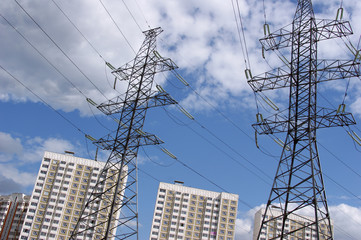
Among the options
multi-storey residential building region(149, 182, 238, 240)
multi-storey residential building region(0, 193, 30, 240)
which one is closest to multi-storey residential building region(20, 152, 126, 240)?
multi-storey residential building region(0, 193, 30, 240)

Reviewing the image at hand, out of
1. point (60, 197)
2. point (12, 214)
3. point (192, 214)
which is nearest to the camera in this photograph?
point (60, 197)

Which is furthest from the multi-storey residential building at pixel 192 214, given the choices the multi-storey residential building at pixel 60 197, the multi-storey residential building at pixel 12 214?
the multi-storey residential building at pixel 12 214

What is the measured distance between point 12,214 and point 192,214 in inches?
2676

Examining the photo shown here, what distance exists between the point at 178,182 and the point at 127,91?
322 feet

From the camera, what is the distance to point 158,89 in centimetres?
3086

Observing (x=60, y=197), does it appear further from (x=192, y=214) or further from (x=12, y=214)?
(x=192, y=214)

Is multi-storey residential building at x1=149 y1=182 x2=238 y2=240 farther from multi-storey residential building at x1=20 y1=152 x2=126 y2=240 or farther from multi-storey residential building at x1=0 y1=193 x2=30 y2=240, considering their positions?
multi-storey residential building at x1=0 y1=193 x2=30 y2=240

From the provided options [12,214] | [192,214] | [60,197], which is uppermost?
[192,214]

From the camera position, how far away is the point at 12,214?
130 m

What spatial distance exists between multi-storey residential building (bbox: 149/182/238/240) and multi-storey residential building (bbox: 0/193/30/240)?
4939 cm

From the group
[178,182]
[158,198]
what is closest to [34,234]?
[158,198]

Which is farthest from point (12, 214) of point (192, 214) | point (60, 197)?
point (192, 214)

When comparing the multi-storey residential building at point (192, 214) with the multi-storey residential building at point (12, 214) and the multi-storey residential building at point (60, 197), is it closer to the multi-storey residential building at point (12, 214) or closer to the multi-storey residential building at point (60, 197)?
the multi-storey residential building at point (60, 197)

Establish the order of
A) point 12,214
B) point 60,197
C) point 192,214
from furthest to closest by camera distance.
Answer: point 12,214 → point 192,214 → point 60,197
